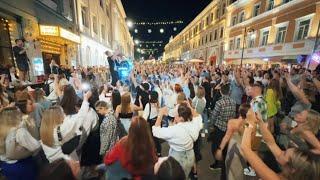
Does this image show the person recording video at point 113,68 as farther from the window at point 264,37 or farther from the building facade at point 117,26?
the building facade at point 117,26

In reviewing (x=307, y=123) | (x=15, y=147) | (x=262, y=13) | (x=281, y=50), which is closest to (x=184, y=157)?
(x=307, y=123)

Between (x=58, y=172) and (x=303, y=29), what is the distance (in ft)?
77.0

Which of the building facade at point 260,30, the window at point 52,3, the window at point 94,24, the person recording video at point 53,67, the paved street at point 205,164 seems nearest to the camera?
the paved street at point 205,164

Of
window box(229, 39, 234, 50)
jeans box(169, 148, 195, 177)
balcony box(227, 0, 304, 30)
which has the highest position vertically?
balcony box(227, 0, 304, 30)

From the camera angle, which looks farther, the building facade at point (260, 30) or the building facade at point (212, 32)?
the building facade at point (212, 32)

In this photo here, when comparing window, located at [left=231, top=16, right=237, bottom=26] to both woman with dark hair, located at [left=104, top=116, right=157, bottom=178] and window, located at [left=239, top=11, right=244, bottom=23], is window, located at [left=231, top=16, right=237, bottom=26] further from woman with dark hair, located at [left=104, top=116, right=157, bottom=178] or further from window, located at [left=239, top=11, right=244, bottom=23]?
woman with dark hair, located at [left=104, top=116, right=157, bottom=178]

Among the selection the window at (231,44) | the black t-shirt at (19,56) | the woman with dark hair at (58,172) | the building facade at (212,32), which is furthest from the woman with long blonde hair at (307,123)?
the building facade at (212,32)

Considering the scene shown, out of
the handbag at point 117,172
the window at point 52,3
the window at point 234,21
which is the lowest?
the handbag at point 117,172

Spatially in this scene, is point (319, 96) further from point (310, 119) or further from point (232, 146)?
point (232, 146)

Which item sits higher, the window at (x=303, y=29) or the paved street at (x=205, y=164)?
the window at (x=303, y=29)

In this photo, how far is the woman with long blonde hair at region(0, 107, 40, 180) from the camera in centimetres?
268

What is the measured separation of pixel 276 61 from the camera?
72.7 ft

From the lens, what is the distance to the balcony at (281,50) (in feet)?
58.5

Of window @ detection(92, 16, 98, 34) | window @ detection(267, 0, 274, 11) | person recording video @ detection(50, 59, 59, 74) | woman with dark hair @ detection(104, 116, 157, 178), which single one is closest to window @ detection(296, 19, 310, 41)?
window @ detection(267, 0, 274, 11)
